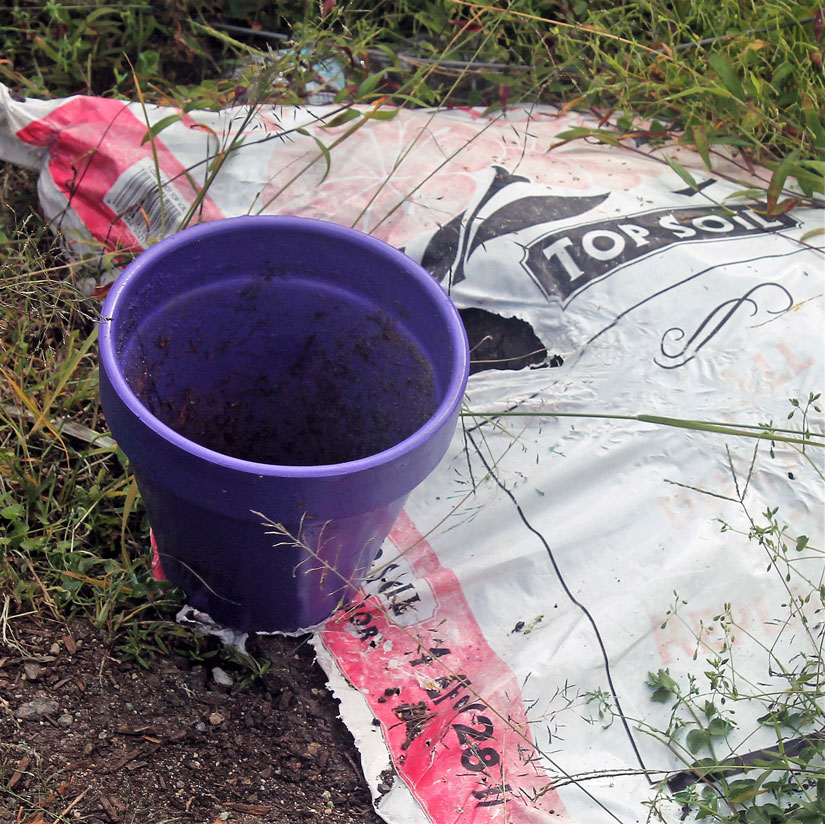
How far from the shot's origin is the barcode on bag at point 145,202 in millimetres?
1452

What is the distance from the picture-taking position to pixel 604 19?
1845 millimetres

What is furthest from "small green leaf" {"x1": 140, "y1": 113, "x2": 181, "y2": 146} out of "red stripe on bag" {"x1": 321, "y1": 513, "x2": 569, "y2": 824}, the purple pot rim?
"red stripe on bag" {"x1": 321, "y1": 513, "x2": 569, "y2": 824}

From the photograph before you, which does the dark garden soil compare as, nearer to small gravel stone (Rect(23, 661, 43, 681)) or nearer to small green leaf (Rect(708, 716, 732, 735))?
small gravel stone (Rect(23, 661, 43, 681))

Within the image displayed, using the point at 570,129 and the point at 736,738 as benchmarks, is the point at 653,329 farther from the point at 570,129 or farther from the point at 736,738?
the point at 736,738

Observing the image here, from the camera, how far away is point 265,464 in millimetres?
1087

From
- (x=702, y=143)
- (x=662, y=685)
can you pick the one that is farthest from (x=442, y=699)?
(x=702, y=143)

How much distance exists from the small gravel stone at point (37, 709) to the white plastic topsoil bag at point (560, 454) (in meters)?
0.36

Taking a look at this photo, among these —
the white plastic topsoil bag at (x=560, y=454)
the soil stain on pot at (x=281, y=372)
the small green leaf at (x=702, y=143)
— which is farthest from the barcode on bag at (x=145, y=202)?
the small green leaf at (x=702, y=143)

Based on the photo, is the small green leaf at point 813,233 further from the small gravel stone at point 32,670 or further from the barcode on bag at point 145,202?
the small gravel stone at point 32,670

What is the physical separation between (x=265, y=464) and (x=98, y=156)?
711mm

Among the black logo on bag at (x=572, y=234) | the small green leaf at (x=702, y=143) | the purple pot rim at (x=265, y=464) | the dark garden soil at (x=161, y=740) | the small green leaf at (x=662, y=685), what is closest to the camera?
the purple pot rim at (x=265, y=464)

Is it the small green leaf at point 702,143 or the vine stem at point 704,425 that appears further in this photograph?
the small green leaf at point 702,143

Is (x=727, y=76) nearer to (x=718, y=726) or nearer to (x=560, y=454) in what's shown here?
(x=560, y=454)

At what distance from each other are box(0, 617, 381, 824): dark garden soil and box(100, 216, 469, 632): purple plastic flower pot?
11 centimetres
